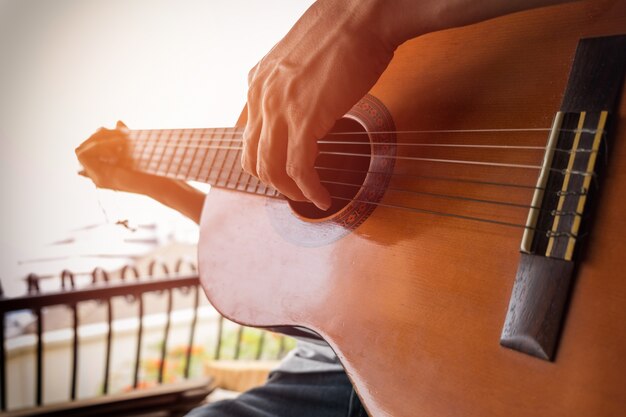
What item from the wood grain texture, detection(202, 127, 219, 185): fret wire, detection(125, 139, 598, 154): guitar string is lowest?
the wood grain texture

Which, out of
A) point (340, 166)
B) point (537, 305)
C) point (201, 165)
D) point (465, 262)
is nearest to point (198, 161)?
point (201, 165)

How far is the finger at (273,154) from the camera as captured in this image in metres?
0.76

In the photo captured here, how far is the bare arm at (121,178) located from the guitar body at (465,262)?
63cm

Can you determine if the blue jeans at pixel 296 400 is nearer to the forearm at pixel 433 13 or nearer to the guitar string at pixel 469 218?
the guitar string at pixel 469 218

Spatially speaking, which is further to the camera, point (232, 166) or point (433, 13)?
point (232, 166)

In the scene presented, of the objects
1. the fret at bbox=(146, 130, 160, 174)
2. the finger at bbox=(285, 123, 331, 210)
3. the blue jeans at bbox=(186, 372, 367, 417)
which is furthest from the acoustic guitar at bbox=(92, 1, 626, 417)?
the fret at bbox=(146, 130, 160, 174)

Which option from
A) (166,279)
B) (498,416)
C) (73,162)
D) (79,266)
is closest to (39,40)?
(73,162)

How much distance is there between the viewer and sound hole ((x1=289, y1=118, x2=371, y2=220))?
93 cm

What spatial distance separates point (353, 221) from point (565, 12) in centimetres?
46

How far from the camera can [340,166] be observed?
986 mm

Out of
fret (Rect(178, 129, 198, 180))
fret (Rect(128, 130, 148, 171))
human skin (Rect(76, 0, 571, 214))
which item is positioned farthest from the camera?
fret (Rect(128, 130, 148, 171))

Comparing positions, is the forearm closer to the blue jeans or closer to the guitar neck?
the guitar neck

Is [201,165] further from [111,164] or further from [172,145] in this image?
[111,164]

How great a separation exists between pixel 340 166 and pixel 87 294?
45.8 inches
